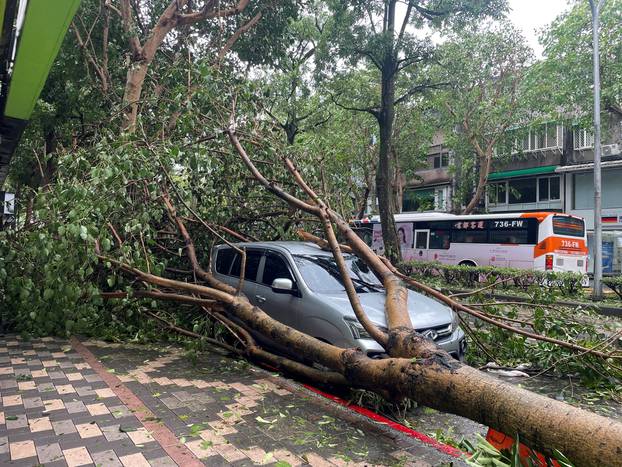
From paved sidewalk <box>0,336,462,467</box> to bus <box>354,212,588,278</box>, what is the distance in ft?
33.5

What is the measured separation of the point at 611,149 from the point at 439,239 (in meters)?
10.1

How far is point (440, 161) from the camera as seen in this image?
32.2 m

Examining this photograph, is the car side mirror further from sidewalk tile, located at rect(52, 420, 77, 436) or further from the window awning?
the window awning

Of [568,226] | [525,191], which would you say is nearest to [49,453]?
[568,226]

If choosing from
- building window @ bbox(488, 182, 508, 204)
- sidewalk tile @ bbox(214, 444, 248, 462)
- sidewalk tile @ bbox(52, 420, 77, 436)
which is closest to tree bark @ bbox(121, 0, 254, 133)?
sidewalk tile @ bbox(52, 420, 77, 436)

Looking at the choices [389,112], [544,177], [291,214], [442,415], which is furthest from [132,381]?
[544,177]

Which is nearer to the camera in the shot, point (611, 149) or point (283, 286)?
point (283, 286)

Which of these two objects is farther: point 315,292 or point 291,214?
point 291,214

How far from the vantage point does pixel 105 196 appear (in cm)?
559

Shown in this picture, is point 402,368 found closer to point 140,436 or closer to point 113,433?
point 140,436

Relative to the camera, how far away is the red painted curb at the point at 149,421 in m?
3.07

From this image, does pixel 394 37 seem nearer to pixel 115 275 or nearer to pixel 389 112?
pixel 389 112

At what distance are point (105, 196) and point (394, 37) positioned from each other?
33.8 feet

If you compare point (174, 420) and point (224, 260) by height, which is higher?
point (224, 260)
